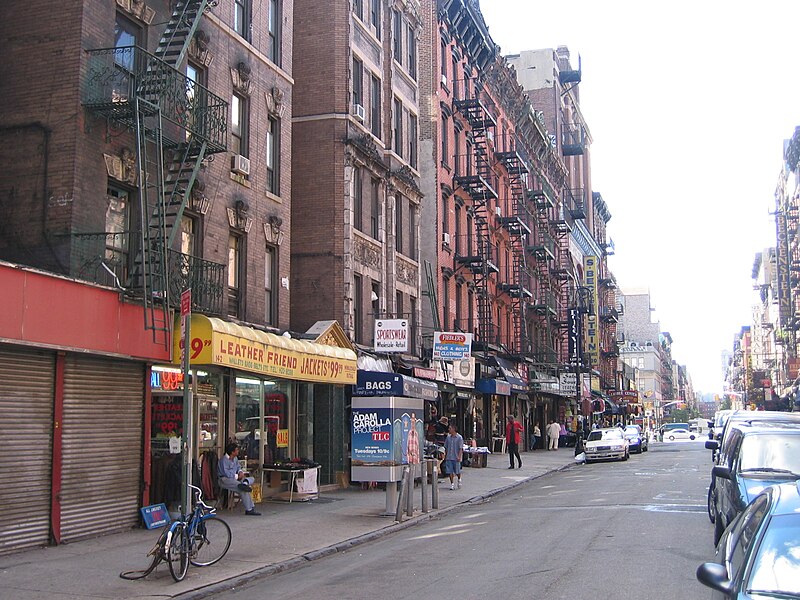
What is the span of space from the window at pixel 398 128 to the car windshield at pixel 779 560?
2636cm

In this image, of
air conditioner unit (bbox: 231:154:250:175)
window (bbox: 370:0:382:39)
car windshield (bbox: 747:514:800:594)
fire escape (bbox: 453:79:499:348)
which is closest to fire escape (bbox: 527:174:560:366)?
fire escape (bbox: 453:79:499:348)

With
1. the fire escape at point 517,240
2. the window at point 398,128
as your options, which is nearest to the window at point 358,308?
the window at point 398,128

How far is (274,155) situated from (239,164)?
8.65 ft

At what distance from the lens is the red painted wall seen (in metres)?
12.7

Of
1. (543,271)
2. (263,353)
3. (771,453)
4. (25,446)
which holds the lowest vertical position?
(771,453)

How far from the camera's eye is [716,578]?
17.4ft

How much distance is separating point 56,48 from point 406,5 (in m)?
19.4

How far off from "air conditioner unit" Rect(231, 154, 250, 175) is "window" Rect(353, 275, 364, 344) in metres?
7.25

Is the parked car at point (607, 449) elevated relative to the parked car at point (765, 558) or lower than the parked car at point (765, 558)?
lower

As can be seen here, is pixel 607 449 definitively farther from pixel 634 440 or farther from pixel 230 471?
pixel 230 471

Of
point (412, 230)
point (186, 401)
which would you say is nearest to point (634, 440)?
point (412, 230)

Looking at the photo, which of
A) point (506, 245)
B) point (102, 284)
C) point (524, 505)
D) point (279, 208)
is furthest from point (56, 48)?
point (506, 245)

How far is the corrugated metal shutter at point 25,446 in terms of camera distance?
1290cm

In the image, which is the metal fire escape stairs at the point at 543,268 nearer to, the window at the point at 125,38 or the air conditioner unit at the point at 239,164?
the air conditioner unit at the point at 239,164
